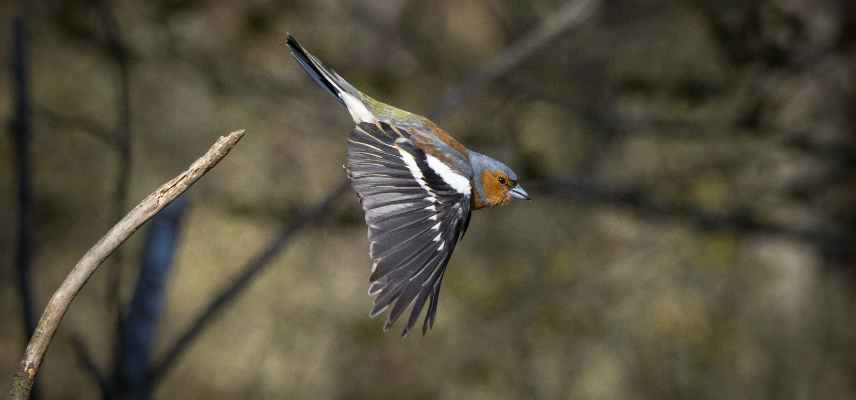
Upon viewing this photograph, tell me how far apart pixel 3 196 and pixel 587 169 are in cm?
441

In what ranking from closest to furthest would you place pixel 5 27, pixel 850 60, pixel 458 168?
pixel 458 168 < pixel 5 27 < pixel 850 60

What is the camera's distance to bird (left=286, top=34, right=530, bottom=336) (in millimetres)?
2605

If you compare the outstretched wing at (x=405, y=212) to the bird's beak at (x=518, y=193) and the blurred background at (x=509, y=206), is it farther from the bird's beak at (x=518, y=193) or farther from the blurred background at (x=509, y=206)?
the blurred background at (x=509, y=206)

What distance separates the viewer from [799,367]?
7676 mm

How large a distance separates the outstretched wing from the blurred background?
371cm

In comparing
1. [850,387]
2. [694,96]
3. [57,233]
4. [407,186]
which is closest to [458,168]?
[407,186]

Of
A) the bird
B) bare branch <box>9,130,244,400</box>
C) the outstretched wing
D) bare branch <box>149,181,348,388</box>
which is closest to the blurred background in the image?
bare branch <box>149,181,348,388</box>

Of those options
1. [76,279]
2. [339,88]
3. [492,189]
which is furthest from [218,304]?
[76,279]

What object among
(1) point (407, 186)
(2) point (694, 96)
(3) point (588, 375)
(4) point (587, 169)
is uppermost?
(2) point (694, 96)

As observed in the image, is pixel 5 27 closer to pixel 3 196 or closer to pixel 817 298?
pixel 3 196

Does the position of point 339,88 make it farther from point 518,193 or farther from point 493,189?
point 518,193

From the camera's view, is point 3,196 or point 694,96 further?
point 694,96

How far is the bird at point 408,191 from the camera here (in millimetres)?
2605

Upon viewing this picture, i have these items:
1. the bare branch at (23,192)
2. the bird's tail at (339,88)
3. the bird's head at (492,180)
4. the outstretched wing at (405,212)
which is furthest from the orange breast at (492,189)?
the bare branch at (23,192)
